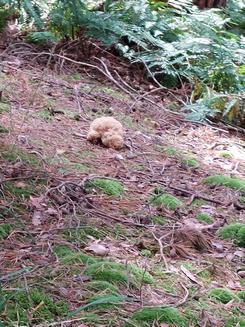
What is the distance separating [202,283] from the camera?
2.38 metres

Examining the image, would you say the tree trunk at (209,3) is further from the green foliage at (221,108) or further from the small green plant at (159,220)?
the small green plant at (159,220)

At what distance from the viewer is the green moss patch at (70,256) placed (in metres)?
2.31

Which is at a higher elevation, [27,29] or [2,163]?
[2,163]

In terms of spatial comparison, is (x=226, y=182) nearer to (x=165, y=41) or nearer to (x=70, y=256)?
(x=70, y=256)

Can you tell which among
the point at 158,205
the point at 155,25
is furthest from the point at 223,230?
the point at 155,25

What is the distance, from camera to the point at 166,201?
3189 mm

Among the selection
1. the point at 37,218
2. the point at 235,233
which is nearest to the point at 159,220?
the point at 235,233

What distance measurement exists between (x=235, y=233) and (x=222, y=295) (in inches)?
27.4

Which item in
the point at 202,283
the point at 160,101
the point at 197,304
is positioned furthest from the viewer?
the point at 160,101

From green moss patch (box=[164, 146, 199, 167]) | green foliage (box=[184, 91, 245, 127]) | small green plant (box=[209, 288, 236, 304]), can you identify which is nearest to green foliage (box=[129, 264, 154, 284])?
small green plant (box=[209, 288, 236, 304])

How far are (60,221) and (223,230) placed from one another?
887 mm

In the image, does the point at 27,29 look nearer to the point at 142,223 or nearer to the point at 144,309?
the point at 142,223

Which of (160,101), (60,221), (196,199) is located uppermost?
(60,221)

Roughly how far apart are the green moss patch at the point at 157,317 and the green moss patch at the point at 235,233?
926 millimetres
